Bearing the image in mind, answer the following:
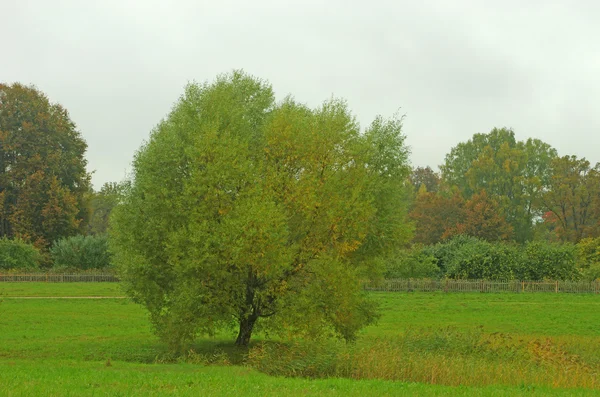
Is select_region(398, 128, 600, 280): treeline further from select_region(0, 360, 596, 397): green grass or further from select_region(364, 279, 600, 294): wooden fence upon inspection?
select_region(0, 360, 596, 397): green grass

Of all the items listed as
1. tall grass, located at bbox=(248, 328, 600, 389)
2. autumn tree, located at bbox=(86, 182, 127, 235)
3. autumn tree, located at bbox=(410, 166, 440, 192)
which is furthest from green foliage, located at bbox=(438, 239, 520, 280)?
autumn tree, located at bbox=(410, 166, 440, 192)

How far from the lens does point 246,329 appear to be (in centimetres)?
2855

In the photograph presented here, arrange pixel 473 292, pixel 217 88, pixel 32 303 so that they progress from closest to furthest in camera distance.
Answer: pixel 217 88
pixel 32 303
pixel 473 292

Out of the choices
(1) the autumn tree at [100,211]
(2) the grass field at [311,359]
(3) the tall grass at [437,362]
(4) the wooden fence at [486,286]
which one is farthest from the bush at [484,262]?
(1) the autumn tree at [100,211]

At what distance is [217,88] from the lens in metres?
28.9

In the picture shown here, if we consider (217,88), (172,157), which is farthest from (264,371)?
(217,88)

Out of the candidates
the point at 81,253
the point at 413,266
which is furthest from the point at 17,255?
the point at 413,266

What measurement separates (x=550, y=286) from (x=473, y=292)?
7752 mm

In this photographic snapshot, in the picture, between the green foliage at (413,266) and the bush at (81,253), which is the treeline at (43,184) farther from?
the green foliage at (413,266)

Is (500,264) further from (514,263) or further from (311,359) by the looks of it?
(311,359)

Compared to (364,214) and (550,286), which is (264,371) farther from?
(550,286)

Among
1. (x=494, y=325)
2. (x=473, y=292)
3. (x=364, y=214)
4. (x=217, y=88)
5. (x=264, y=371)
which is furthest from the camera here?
(x=473, y=292)

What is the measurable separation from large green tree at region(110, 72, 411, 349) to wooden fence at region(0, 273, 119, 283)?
38.8m

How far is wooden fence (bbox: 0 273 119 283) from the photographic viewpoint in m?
63.1
